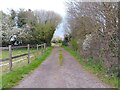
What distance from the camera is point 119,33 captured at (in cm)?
921

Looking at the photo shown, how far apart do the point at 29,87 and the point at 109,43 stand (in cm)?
397

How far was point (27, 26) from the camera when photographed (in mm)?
46062

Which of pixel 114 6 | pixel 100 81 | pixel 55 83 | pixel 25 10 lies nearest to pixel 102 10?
pixel 114 6

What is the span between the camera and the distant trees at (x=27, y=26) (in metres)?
43.5

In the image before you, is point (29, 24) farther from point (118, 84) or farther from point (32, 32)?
point (118, 84)

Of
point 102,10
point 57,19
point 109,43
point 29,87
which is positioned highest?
point 57,19

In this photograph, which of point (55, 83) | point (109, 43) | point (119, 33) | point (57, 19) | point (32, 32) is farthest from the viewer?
point (57, 19)

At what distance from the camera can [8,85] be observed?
8.16 meters

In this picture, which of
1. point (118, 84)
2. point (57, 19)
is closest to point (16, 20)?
point (57, 19)

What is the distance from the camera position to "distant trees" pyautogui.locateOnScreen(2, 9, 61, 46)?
143 ft

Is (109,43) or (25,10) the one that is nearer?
(109,43)

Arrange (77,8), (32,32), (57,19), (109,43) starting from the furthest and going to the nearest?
(57,19) < (32,32) < (77,8) < (109,43)

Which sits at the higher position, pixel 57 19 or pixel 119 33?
pixel 57 19

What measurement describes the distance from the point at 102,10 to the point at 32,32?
3611 cm
